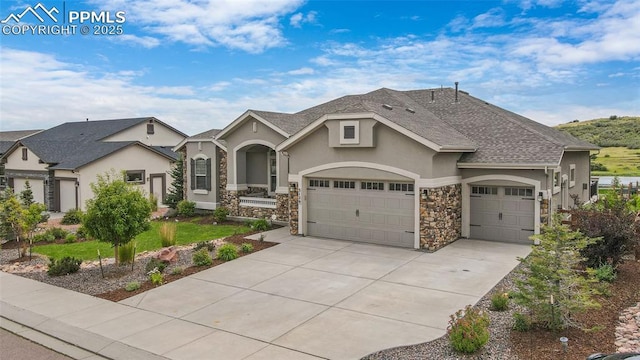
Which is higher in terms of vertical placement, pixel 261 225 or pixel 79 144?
pixel 79 144

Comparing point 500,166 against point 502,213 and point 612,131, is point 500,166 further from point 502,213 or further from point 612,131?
point 612,131

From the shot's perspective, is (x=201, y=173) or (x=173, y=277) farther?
(x=201, y=173)

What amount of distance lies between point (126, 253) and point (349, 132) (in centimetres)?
790

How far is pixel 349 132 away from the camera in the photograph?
50.2 feet

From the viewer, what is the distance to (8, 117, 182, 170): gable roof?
2652 cm

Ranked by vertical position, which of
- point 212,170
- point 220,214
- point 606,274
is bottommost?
point 606,274

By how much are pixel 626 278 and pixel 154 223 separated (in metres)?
18.6

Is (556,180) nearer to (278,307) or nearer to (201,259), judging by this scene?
(278,307)

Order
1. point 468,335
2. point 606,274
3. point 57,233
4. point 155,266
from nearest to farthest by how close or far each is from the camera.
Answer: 1. point 468,335
2. point 606,274
3. point 155,266
4. point 57,233

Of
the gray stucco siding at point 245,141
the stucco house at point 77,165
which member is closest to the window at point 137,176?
the stucco house at point 77,165

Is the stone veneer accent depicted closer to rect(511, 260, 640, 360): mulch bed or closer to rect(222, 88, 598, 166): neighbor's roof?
rect(222, 88, 598, 166): neighbor's roof

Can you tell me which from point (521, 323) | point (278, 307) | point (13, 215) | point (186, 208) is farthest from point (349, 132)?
point (13, 215)

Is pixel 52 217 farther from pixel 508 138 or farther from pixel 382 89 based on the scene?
pixel 508 138

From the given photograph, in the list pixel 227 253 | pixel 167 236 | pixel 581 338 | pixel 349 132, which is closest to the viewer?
pixel 581 338
